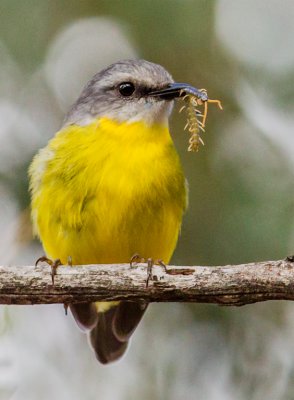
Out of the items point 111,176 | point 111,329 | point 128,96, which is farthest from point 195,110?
point 111,329

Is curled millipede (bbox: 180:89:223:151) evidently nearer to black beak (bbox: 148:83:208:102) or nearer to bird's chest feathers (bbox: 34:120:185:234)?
black beak (bbox: 148:83:208:102)

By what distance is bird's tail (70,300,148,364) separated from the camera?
18.5 feet

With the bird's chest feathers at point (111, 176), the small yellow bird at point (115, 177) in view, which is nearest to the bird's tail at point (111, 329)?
the small yellow bird at point (115, 177)

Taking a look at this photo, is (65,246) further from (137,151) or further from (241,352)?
(241,352)

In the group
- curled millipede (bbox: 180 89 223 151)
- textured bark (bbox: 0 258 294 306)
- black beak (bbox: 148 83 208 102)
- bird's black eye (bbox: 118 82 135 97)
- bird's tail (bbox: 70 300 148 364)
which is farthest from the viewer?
bird's tail (bbox: 70 300 148 364)

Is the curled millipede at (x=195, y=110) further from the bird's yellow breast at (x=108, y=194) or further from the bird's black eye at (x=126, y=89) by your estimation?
the bird's black eye at (x=126, y=89)

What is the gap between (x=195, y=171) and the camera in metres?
5.82

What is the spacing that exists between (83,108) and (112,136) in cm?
45

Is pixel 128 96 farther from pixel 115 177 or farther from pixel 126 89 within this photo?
pixel 115 177

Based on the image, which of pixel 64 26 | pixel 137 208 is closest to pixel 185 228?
pixel 137 208

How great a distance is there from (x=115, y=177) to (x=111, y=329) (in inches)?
52.3

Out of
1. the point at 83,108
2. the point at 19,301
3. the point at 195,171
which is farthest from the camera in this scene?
the point at 195,171

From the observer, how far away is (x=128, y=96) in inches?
207

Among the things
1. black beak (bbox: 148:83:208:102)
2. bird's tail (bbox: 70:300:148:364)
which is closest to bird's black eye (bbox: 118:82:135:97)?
black beak (bbox: 148:83:208:102)
